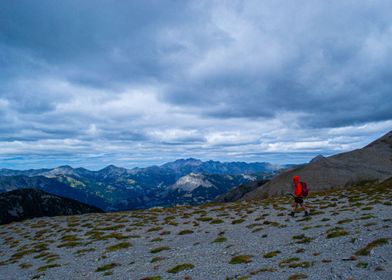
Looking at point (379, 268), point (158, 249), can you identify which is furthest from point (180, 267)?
point (379, 268)

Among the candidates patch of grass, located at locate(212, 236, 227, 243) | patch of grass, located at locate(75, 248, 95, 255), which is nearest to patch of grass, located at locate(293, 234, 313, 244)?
patch of grass, located at locate(212, 236, 227, 243)

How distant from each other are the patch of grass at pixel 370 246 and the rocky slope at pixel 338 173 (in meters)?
83.3

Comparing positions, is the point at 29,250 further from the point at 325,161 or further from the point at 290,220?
the point at 325,161

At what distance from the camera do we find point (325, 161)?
4469 inches

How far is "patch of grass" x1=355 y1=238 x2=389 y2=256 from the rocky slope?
273ft

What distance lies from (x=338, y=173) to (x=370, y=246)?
95.6 metres

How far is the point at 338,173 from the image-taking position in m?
102

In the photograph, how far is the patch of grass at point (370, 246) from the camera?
15253mm

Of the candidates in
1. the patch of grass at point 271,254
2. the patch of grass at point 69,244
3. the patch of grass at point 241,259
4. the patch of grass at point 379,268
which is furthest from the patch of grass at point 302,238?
the patch of grass at point 69,244

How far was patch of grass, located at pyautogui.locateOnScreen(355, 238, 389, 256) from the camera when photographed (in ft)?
50.0

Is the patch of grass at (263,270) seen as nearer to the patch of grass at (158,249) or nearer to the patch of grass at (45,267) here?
the patch of grass at (158,249)

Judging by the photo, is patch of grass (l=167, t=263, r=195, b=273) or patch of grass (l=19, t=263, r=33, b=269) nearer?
patch of grass (l=167, t=263, r=195, b=273)

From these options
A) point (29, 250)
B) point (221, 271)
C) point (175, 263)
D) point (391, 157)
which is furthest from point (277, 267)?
point (391, 157)

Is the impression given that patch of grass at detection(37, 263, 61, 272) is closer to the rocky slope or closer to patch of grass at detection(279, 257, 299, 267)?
patch of grass at detection(279, 257, 299, 267)
